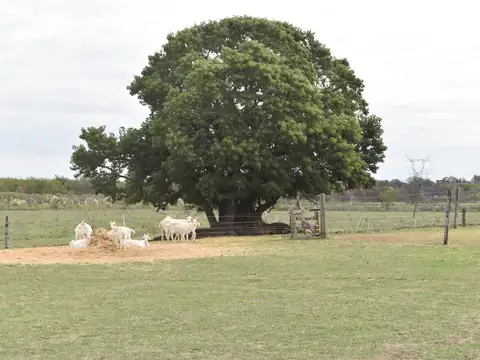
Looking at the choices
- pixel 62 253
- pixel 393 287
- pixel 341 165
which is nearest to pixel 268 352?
pixel 393 287

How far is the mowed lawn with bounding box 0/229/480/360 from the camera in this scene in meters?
7.18

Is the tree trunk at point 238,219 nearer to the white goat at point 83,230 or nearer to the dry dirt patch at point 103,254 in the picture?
the dry dirt patch at point 103,254

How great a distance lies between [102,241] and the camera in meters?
18.9

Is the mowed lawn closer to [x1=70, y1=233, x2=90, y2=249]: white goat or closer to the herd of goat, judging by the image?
the herd of goat

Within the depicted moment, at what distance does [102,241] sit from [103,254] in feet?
4.19

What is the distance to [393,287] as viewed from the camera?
37.9 feet

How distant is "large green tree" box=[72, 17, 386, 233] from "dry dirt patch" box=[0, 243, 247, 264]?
18.7 ft

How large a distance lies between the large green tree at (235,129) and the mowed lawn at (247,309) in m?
9.03

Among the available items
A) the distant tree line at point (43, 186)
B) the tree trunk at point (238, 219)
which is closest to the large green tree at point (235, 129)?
the tree trunk at point (238, 219)

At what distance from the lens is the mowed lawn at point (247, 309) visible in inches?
283

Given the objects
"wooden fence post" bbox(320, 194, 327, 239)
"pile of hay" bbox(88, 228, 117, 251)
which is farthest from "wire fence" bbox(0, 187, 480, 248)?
"pile of hay" bbox(88, 228, 117, 251)

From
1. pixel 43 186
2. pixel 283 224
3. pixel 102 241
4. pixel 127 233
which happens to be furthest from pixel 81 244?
pixel 43 186

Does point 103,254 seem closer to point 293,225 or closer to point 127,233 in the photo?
point 127,233

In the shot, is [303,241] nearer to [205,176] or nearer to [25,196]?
[205,176]
